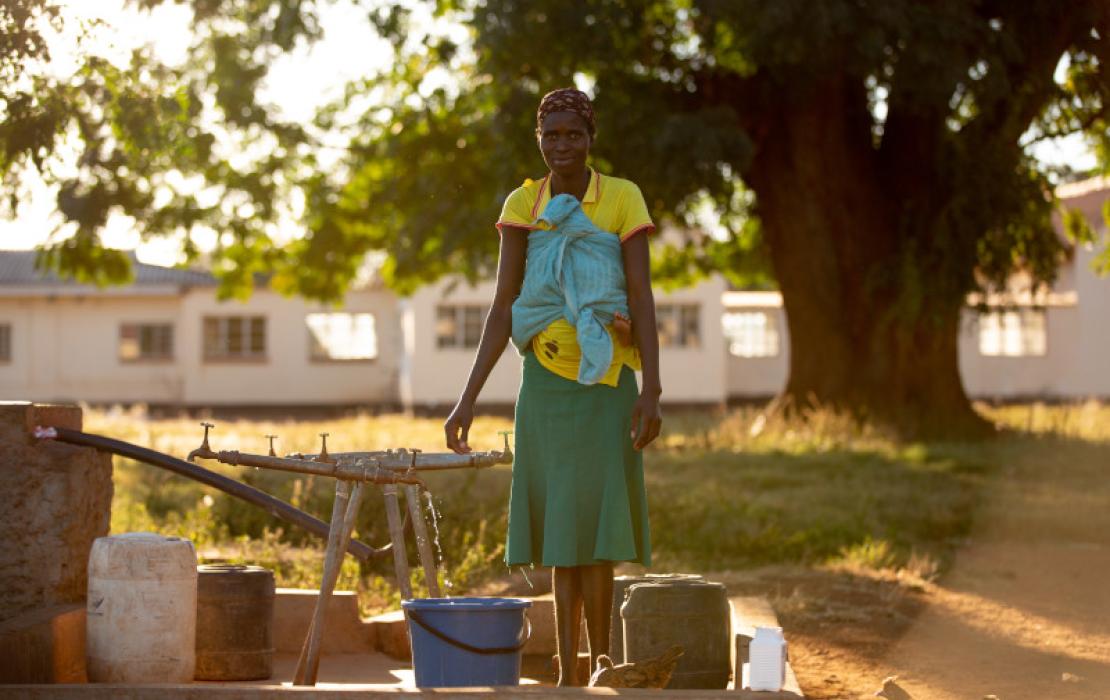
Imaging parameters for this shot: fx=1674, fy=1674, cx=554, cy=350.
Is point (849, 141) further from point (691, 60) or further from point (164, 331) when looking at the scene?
point (164, 331)

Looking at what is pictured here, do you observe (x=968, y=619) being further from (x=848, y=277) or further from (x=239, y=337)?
(x=239, y=337)

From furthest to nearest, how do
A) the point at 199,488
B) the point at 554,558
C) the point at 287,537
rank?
the point at 199,488 → the point at 287,537 → the point at 554,558

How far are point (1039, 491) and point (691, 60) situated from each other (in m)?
7.56

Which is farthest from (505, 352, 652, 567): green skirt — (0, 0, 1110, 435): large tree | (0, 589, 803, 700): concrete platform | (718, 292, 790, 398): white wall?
(718, 292, 790, 398): white wall

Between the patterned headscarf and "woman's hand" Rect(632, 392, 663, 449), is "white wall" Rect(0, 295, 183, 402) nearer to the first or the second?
the patterned headscarf

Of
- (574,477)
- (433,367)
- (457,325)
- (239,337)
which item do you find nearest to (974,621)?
(574,477)

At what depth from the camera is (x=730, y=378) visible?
1620 inches

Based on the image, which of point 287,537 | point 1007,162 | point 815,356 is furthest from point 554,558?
point 815,356

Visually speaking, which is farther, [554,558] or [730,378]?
[730,378]

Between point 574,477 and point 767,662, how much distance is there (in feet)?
2.74

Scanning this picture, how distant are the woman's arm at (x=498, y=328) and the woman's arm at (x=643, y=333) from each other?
36cm

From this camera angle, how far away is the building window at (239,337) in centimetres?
4284

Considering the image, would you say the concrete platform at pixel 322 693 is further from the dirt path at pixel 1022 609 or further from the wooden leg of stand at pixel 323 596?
the dirt path at pixel 1022 609

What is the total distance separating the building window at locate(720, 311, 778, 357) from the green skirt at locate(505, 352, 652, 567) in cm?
3655
